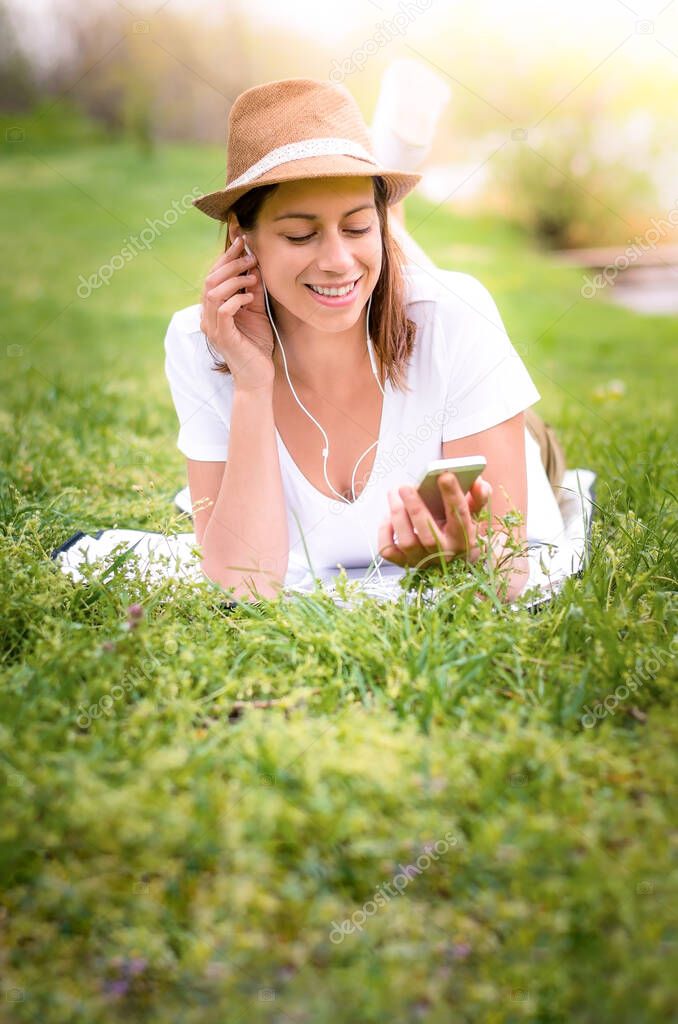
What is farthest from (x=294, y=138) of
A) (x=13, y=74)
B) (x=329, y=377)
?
(x=13, y=74)

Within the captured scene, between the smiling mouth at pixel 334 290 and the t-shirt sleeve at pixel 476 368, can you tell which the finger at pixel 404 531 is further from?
the smiling mouth at pixel 334 290

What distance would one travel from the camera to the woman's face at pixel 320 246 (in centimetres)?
232

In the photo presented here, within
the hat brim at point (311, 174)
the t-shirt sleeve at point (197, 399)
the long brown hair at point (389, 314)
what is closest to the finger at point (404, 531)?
the long brown hair at point (389, 314)

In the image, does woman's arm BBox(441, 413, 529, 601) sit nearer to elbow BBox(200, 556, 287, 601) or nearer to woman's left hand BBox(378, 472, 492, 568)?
woman's left hand BBox(378, 472, 492, 568)

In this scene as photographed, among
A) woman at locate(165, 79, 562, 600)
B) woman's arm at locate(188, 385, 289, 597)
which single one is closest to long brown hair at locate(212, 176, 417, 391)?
woman at locate(165, 79, 562, 600)

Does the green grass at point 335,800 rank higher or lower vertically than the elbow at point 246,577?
lower

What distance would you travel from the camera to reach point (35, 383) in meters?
4.63

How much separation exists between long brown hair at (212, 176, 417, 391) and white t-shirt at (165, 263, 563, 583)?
0.03 meters

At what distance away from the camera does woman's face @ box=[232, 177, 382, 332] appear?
91.4 inches

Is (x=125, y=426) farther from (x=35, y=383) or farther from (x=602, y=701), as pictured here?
(x=602, y=701)

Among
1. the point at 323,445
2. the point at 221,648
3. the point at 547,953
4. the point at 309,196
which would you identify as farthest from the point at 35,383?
the point at 547,953

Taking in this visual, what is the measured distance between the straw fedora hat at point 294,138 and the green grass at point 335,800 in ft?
2.78

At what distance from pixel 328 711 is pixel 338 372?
3.65ft

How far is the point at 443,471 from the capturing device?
85.3 inches
